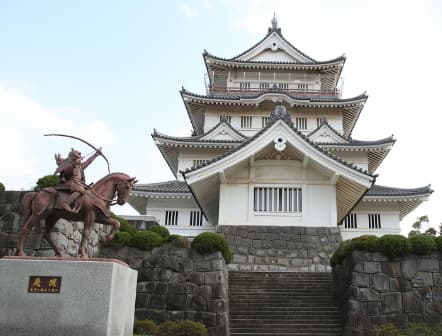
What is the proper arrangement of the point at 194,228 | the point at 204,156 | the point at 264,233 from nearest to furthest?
the point at 264,233
the point at 194,228
the point at 204,156

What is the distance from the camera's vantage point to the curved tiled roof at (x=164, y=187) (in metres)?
23.1

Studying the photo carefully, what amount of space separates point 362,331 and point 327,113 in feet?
62.2

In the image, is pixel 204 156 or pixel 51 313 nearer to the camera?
pixel 51 313

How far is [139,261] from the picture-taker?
42.0ft

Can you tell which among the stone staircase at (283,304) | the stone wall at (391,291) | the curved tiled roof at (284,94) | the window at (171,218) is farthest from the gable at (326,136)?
the stone wall at (391,291)

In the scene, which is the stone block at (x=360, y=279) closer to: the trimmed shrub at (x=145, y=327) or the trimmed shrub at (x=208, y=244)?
the trimmed shrub at (x=208, y=244)

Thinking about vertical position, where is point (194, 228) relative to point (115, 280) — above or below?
above

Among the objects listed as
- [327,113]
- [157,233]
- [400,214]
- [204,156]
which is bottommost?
[157,233]

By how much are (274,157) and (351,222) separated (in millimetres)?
7736

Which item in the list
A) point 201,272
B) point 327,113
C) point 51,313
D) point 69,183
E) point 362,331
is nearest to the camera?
point 51,313

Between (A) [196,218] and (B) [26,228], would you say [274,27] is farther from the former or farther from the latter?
(B) [26,228]

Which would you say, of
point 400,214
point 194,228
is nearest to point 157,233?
point 194,228

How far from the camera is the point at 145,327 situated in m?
10.7

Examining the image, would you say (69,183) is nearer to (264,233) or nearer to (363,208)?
(264,233)
